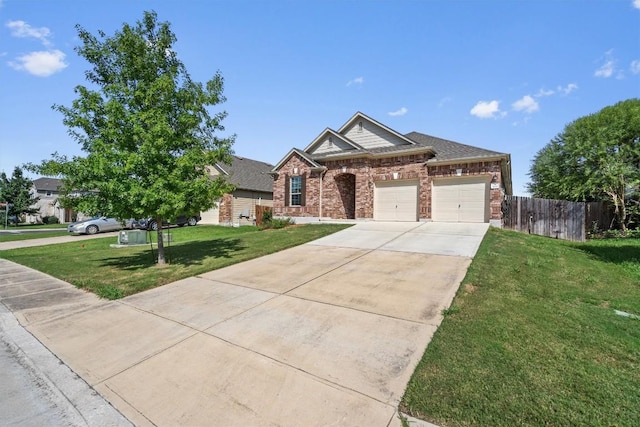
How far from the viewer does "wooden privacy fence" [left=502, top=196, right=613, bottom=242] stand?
1284 cm

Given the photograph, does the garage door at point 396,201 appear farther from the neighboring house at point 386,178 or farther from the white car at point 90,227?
the white car at point 90,227

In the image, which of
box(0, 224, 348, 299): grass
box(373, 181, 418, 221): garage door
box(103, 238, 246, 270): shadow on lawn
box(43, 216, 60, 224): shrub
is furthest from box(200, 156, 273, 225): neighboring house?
box(43, 216, 60, 224): shrub

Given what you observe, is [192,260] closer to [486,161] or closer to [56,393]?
[56,393]

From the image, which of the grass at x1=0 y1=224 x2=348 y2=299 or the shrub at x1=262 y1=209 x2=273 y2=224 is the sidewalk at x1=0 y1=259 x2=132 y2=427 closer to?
the grass at x1=0 y1=224 x2=348 y2=299

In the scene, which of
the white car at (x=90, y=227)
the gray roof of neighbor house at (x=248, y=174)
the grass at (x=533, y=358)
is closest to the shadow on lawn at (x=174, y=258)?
the grass at (x=533, y=358)

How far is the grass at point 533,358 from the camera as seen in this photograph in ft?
7.95

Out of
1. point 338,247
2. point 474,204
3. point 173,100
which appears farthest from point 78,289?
point 474,204

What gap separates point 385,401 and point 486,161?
14258 millimetres

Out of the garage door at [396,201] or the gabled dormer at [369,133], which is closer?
the garage door at [396,201]

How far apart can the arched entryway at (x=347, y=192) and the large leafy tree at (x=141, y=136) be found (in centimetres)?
972

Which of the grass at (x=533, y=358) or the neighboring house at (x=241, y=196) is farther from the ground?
the neighboring house at (x=241, y=196)

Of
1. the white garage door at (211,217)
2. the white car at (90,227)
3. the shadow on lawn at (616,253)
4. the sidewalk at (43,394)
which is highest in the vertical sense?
the white garage door at (211,217)

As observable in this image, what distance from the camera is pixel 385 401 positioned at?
265cm

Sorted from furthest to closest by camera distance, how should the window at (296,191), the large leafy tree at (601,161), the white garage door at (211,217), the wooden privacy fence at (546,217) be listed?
the white garage door at (211,217)
the window at (296,191)
the large leafy tree at (601,161)
the wooden privacy fence at (546,217)
